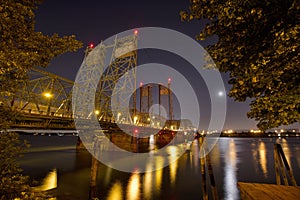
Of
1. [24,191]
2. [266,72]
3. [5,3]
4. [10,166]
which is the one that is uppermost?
[5,3]

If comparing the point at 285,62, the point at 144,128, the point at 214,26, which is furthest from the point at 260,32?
the point at 144,128

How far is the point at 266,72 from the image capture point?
17.1 ft

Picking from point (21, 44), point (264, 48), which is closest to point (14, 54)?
point (21, 44)

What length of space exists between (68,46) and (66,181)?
15.8 m

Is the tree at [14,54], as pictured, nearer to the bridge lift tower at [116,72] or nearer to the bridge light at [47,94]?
the bridge light at [47,94]

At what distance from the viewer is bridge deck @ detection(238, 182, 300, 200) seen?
4.73 meters

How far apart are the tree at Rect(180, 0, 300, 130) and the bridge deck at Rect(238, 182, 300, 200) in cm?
206

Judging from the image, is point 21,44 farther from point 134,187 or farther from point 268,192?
point 134,187

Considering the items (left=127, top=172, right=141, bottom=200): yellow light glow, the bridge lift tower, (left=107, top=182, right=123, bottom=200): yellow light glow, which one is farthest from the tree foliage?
the bridge lift tower

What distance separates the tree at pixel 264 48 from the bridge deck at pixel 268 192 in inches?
80.9

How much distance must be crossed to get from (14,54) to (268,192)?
852 cm

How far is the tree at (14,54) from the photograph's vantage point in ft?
17.4

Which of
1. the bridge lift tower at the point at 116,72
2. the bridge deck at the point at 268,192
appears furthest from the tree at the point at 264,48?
the bridge lift tower at the point at 116,72

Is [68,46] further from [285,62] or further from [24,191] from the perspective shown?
[285,62]
